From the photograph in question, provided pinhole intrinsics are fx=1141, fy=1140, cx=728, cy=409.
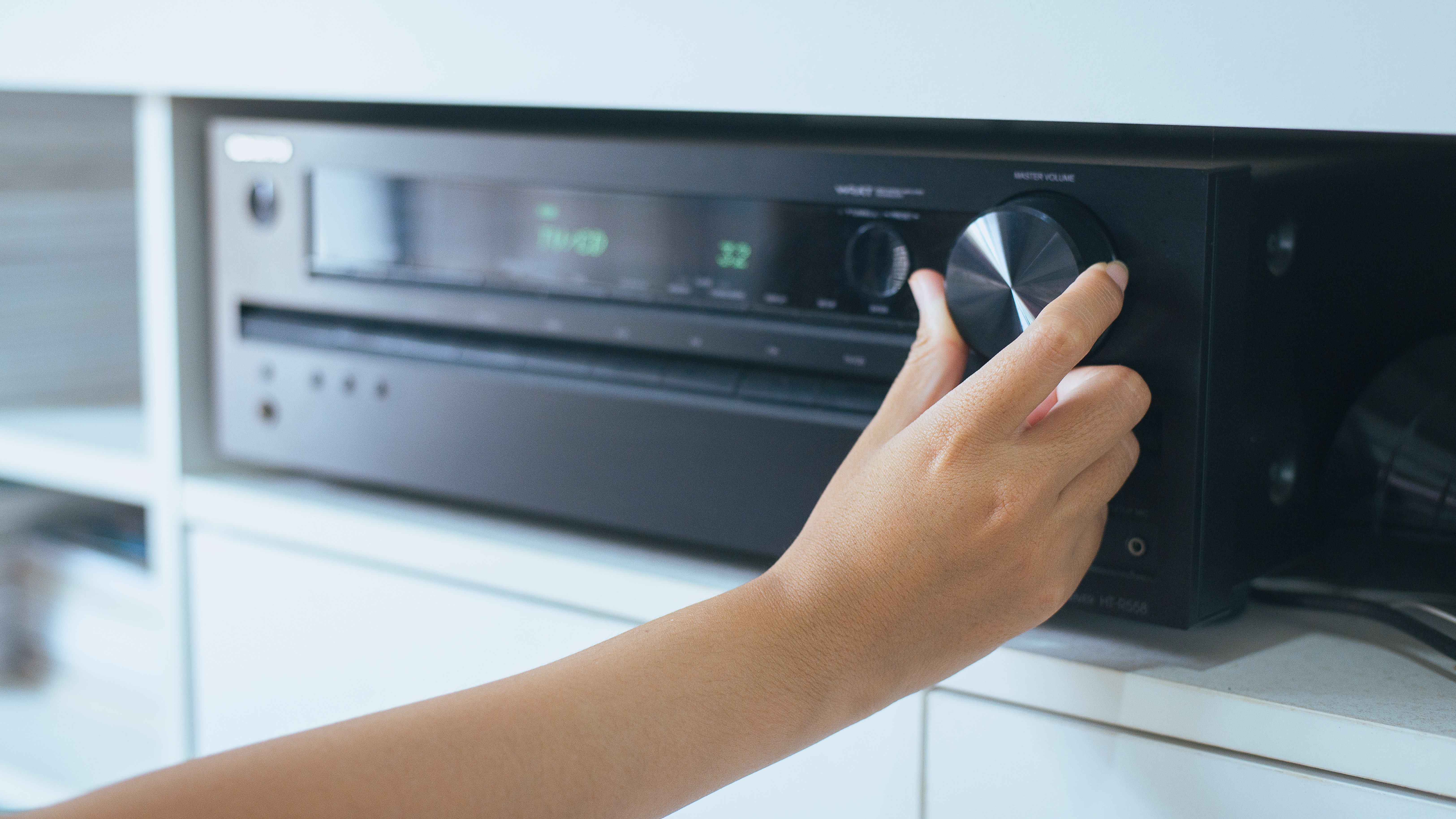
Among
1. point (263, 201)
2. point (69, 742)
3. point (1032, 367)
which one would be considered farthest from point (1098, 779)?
point (69, 742)

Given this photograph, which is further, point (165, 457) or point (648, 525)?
point (165, 457)

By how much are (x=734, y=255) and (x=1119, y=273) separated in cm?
21

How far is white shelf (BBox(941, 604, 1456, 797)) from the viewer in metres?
0.43

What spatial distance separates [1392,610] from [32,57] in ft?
3.01

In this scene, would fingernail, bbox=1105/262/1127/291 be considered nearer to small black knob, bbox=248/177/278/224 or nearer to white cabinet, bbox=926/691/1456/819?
white cabinet, bbox=926/691/1456/819

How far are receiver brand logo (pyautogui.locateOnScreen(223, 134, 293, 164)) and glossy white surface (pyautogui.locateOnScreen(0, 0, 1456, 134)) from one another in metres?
0.03

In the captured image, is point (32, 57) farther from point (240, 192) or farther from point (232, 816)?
point (232, 816)

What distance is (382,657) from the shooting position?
71 centimetres

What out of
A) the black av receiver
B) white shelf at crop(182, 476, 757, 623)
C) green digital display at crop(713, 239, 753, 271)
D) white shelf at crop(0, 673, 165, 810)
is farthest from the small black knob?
white shelf at crop(0, 673, 165, 810)

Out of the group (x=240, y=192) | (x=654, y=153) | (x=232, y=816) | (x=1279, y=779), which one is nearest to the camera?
(x=232, y=816)

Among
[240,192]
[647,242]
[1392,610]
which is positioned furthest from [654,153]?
[1392,610]

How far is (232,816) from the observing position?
34 cm

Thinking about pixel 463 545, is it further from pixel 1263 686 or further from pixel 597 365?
pixel 1263 686

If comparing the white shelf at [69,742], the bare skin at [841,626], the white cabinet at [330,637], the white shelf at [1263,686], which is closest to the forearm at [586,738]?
the bare skin at [841,626]
